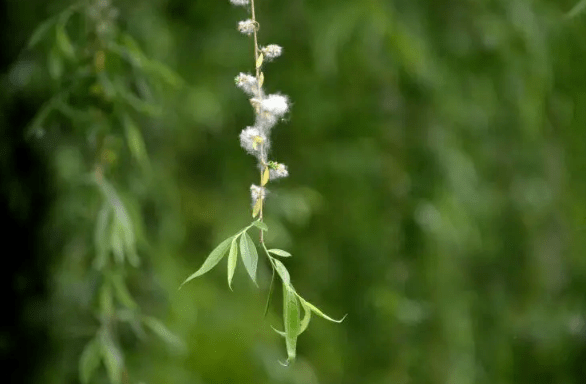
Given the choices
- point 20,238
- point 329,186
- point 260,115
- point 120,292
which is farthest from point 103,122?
point 329,186

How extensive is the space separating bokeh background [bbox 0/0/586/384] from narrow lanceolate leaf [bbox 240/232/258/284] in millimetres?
604

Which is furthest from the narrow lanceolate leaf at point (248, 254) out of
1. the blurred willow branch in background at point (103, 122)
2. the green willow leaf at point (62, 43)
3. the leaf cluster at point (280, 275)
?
the green willow leaf at point (62, 43)

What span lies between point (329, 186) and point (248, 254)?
1.83 m

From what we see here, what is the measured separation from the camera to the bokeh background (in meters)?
1.75

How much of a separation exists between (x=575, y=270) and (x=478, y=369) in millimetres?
478

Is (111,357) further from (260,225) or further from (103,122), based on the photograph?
(260,225)

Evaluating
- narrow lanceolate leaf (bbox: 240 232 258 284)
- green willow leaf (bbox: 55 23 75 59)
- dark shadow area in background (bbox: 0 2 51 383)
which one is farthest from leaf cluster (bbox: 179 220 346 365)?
dark shadow area in background (bbox: 0 2 51 383)

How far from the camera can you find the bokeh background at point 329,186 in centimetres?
175

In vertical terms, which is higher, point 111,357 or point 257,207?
point 257,207

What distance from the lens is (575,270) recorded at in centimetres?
291

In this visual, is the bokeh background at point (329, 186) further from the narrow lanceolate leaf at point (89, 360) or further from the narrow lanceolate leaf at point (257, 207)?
the narrow lanceolate leaf at point (257, 207)

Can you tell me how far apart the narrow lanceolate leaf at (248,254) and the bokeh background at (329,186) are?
1.98 ft

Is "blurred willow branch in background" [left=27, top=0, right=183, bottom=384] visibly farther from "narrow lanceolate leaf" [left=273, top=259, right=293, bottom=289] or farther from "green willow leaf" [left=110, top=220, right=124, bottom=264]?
"narrow lanceolate leaf" [left=273, top=259, right=293, bottom=289]

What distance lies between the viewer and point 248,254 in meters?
0.70
